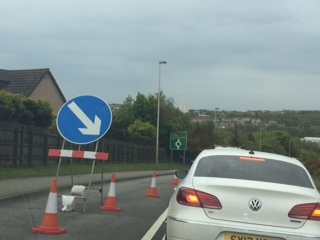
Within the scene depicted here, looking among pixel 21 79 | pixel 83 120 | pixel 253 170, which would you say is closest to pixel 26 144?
pixel 83 120

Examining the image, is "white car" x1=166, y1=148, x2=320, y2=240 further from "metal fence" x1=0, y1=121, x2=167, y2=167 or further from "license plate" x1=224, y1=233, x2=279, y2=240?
"metal fence" x1=0, y1=121, x2=167, y2=167

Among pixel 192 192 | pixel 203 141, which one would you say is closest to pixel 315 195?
pixel 192 192

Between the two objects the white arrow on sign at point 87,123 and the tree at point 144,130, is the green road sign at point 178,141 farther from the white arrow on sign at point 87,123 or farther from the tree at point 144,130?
the white arrow on sign at point 87,123

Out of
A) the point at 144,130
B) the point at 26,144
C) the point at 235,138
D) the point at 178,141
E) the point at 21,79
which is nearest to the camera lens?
the point at 26,144

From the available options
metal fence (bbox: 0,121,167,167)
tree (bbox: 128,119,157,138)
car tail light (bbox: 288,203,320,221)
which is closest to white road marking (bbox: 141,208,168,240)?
car tail light (bbox: 288,203,320,221)

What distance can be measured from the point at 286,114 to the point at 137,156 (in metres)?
44.1

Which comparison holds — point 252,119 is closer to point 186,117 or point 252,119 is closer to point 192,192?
point 186,117

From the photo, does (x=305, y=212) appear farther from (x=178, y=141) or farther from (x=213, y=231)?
(x=178, y=141)

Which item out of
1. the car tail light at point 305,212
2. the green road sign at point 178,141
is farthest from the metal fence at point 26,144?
the green road sign at point 178,141

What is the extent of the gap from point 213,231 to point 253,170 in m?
1.15

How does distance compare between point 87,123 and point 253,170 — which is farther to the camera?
point 87,123

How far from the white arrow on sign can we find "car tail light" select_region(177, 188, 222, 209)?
15.9 feet

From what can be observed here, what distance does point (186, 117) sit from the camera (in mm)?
82125

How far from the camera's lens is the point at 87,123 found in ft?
35.7
